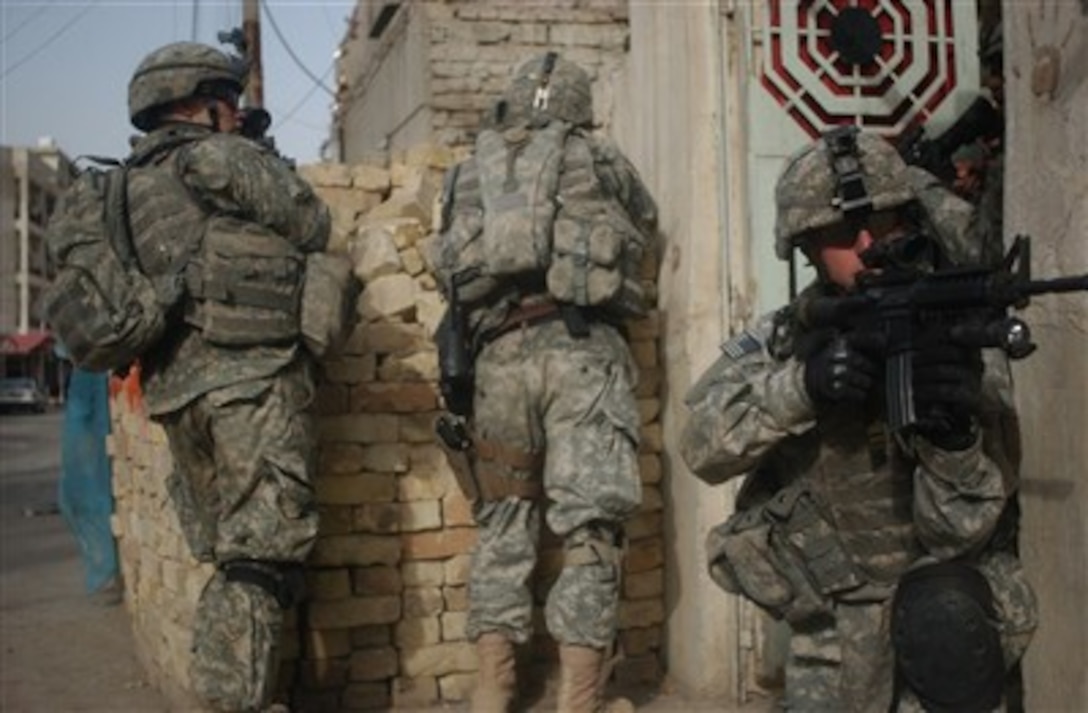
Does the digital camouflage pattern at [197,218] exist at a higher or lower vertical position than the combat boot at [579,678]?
higher

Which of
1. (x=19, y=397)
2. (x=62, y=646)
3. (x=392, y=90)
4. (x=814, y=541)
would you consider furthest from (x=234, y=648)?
(x=19, y=397)

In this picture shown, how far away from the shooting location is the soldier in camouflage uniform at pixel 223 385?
11.0 feet

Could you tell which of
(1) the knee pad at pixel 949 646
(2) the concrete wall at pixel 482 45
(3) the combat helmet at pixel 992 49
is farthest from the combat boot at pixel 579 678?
(2) the concrete wall at pixel 482 45

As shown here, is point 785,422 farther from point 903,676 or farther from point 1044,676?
point 1044,676

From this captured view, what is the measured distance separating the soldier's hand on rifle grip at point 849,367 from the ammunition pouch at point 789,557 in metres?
0.37

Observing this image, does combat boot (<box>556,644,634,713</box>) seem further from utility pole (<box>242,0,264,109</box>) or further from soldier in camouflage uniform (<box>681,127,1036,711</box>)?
utility pole (<box>242,0,264,109</box>)

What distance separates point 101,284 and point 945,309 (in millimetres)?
2325

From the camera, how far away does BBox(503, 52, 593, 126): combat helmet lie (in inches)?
157

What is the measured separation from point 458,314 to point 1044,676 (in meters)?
1.96

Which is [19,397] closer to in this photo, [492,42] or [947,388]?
[492,42]

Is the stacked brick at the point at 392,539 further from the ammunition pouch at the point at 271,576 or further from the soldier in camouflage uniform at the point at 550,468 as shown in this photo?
the ammunition pouch at the point at 271,576

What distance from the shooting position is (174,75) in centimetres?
362

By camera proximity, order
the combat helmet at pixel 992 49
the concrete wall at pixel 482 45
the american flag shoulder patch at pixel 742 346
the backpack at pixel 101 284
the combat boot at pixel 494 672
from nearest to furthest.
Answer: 1. the american flag shoulder patch at pixel 742 346
2. the backpack at pixel 101 284
3. the combat boot at pixel 494 672
4. the combat helmet at pixel 992 49
5. the concrete wall at pixel 482 45

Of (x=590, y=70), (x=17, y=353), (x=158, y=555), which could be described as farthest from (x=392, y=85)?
(x=17, y=353)
